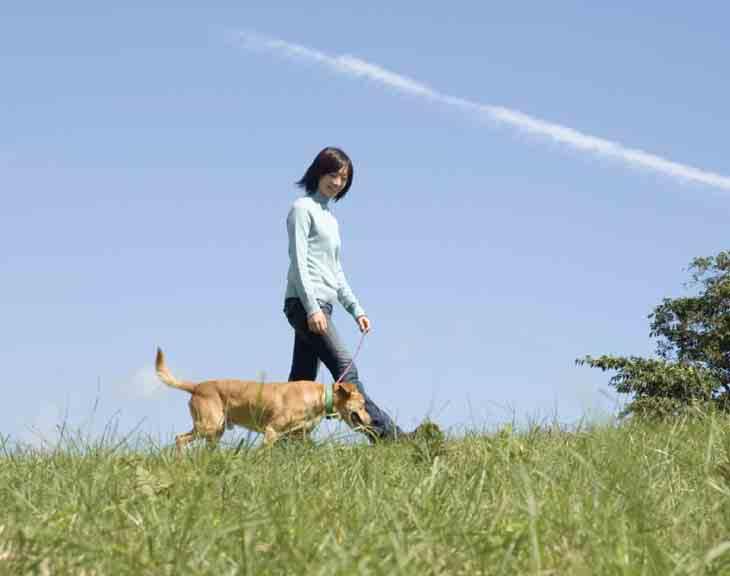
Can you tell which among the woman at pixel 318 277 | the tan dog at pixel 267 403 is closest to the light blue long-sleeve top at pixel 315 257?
the woman at pixel 318 277

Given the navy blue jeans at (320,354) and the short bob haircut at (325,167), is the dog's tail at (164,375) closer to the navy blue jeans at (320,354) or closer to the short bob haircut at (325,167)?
the navy blue jeans at (320,354)

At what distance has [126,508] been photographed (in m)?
4.27

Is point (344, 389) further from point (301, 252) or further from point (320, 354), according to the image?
point (301, 252)

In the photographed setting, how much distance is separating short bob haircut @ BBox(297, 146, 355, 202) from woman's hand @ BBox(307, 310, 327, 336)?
135 cm

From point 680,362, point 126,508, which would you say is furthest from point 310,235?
point 680,362

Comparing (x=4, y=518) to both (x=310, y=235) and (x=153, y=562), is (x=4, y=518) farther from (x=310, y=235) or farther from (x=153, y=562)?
(x=310, y=235)

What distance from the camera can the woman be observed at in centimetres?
1023

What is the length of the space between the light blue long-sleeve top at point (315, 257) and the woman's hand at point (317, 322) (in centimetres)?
5

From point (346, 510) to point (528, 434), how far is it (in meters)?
3.25

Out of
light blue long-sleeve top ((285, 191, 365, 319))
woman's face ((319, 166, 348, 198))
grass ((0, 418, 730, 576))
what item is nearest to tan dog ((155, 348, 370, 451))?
light blue long-sleeve top ((285, 191, 365, 319))

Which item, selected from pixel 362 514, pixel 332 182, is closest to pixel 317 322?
pixel 332 182

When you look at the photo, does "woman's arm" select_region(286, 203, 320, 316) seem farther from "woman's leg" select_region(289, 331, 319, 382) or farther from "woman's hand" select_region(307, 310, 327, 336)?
"woman's leg" select_region(289, 331, 319, 382)

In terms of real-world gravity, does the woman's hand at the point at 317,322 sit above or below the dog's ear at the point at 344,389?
above

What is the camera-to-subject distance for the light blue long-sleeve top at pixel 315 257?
10180 mm
